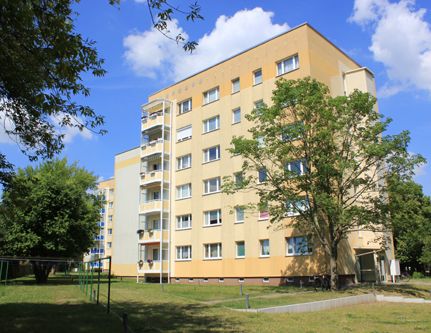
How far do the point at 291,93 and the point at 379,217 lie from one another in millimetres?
8489

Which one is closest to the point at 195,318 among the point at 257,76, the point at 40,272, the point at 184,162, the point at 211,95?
the point at 40,272

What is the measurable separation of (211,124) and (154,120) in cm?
714

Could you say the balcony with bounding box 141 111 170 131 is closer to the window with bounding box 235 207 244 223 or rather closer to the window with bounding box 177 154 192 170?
the window with bounding box 177 154 192 170

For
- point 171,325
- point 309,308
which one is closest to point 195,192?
point 309,308

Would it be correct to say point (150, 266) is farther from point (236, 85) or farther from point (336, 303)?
point (336, 303)

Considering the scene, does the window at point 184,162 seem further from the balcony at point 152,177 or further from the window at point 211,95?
the window at point 211,95

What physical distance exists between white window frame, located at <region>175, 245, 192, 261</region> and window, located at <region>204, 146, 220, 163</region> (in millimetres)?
7851

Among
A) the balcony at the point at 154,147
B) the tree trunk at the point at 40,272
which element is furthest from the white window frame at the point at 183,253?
the tree trunk at the point at 40,272

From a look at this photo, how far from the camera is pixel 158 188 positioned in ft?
140

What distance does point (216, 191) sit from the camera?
36.8 meters

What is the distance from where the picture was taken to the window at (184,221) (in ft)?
128

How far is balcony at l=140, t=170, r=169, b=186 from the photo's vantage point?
4100 centimetres

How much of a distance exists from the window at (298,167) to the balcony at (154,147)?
16.4 m

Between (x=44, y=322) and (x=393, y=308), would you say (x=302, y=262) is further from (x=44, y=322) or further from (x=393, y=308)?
(x=44, y=322)
